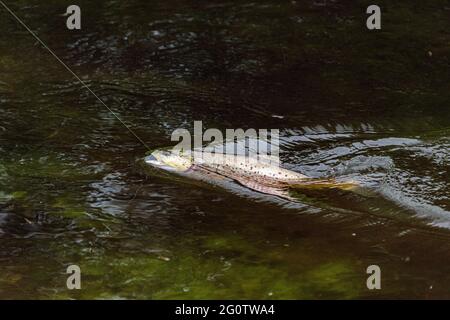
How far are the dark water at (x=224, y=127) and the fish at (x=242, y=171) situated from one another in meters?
0.16

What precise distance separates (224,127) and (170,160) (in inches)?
40.9

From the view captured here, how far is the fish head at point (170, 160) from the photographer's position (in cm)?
604

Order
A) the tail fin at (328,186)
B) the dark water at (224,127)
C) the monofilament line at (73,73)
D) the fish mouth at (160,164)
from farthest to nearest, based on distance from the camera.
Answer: the monofilament line at (73,73) < the fish mouth at (160,164) < the tail fin at (328,186) < the dark water at (224,127)

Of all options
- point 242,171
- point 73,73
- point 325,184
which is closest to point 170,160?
point 242,171

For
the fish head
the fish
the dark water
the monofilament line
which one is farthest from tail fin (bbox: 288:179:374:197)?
the monofilament line

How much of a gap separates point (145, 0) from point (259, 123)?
4102mm

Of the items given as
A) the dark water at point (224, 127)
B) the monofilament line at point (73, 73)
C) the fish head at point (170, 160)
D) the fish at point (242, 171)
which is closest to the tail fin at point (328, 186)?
the fish at point (242, 171)

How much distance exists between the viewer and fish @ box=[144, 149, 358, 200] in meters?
5.82

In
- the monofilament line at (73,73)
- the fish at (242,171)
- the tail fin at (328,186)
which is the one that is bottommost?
the tail fin at (328,186)

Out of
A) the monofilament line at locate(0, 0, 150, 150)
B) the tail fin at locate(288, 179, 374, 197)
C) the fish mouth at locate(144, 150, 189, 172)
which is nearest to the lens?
the tail fin at locate(288, 179, 374, 197)

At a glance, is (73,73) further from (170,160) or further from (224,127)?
(170,160)

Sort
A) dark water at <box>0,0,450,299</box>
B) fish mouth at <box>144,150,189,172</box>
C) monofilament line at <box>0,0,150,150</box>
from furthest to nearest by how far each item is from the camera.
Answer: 1. monofilament line at <box>0,0,150,150</box>
2. fish mouth at <box>144,150,189,172</box>
3. dark water at <box>0,0,450,299</box>

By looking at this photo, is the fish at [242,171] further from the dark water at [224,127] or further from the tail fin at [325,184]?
the dark water at [224,127]

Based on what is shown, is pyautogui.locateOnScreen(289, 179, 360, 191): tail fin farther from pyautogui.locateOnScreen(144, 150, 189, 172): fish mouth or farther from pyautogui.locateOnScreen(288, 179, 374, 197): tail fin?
pyautogui.locateOnScreen(144, 150, 189, 172): fish mouth
